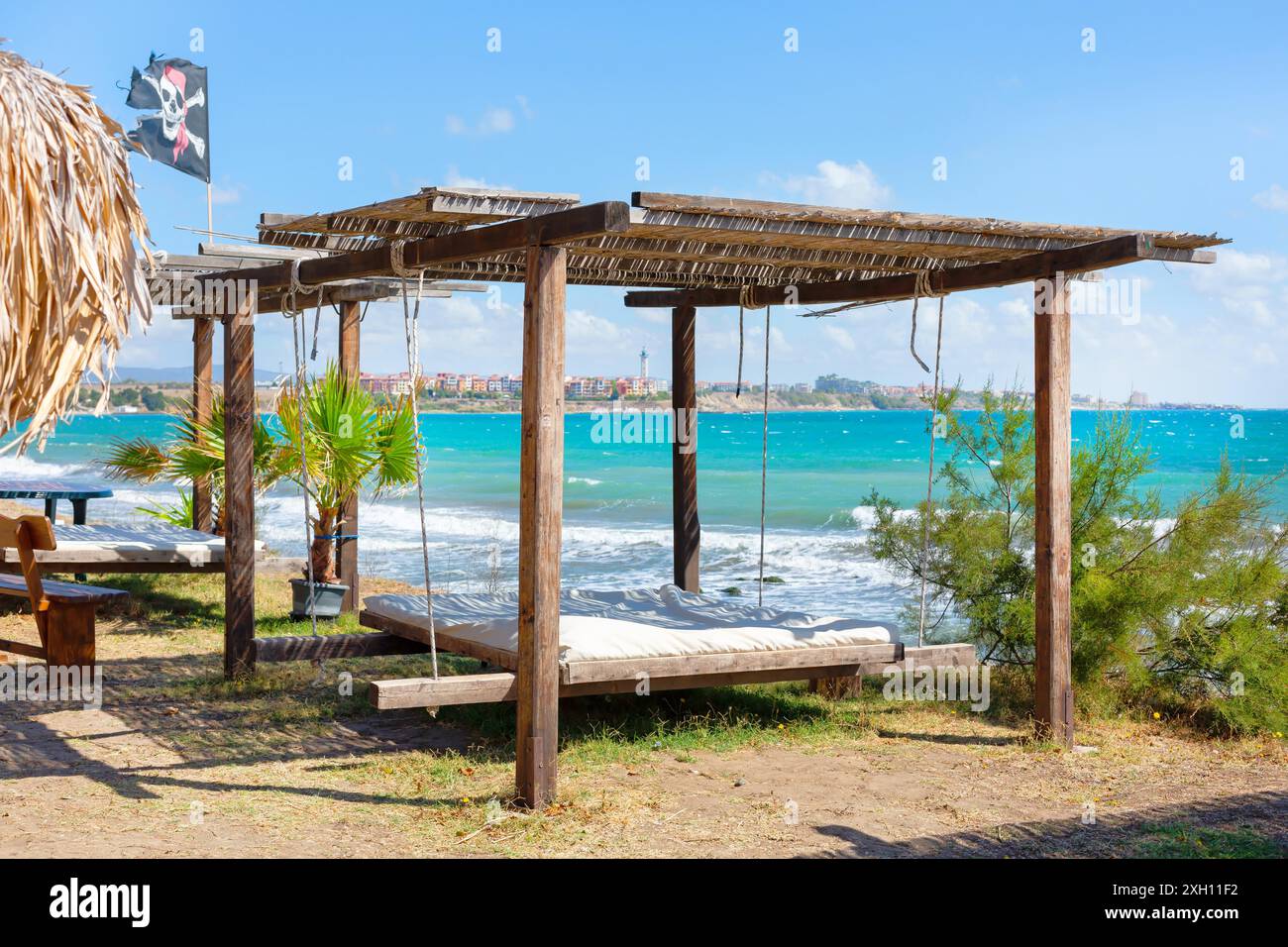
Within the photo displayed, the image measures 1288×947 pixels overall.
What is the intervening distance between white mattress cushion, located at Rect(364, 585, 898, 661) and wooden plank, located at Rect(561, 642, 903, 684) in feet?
0.20

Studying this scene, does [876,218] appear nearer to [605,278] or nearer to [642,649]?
[605,278]

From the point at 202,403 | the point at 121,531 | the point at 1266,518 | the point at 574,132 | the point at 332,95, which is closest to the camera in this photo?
the point at 1266,518

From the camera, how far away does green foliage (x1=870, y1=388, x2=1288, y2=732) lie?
6.95m

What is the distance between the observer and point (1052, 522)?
6.30 meters

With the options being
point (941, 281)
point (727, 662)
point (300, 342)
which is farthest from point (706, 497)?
point (727, 662)

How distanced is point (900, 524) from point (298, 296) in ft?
14.3

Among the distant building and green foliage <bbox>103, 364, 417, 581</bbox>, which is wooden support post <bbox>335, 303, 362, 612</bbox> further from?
the distant building

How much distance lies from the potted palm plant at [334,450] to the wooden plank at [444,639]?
6.67 feet

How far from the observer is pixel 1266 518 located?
24.2ft

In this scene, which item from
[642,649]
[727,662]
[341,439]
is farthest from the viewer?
[341,439]

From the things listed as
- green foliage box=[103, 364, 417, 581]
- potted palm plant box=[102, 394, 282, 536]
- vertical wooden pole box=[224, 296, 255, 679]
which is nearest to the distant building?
potted palm plant box=[102, 394, 282, 536]

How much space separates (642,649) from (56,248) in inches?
126

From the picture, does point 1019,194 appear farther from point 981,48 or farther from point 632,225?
point 632,225
